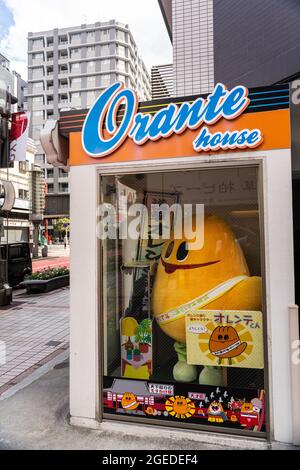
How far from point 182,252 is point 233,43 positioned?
623 cm

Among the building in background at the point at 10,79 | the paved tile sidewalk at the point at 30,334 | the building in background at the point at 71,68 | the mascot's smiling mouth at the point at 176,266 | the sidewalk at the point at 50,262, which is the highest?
the building in background at the point at 71,68

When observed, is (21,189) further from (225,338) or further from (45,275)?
(225,338)

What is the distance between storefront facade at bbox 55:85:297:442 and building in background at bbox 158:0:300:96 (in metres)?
3.96

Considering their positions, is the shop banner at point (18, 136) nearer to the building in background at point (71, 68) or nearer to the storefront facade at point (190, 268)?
the storefront facade at point (190, 268)

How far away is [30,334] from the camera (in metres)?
7.73

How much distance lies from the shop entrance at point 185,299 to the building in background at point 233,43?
401 cm

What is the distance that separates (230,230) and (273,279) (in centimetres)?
87

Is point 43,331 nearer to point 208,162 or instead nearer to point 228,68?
point 208,162

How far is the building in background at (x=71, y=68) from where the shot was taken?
64.9 m

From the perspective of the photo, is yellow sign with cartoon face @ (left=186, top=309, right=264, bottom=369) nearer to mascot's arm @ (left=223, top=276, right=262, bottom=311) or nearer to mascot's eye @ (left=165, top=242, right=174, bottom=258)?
mascot's arm @ (left=223, top=276, right=262, bottom=311)

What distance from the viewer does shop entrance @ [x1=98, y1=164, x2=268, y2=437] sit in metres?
3.57

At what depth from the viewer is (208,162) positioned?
3492 mm

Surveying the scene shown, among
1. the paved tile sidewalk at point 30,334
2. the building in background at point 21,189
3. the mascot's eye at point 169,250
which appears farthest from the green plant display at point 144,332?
the building in background at point 21,189
